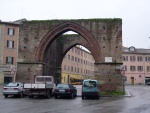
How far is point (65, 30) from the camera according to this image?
101ft

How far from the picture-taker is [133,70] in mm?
78250

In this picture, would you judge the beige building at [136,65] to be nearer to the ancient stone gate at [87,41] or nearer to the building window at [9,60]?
the building window at [9,60]

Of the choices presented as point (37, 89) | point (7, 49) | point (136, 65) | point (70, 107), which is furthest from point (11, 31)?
point (70, 107)

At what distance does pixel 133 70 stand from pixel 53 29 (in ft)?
171

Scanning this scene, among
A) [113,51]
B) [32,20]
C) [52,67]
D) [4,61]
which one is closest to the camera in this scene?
[113,51]

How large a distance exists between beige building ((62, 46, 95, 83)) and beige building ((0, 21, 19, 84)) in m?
20.1

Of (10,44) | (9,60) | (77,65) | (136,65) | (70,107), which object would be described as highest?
(10,44)

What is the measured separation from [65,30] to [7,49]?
2700cm

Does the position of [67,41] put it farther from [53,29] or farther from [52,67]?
[53,29]

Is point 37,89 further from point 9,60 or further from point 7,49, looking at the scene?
point 7,49

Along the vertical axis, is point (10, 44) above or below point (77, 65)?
above

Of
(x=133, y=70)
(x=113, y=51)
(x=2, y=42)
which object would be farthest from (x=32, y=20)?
(x=133, y=70)

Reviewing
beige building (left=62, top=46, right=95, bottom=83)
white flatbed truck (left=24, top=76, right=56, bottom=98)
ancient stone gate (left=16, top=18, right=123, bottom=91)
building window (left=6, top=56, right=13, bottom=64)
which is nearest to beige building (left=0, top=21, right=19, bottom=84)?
building window (left=6, top=56, right=13, bottom=64)

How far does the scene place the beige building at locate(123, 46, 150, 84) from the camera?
77688mm
